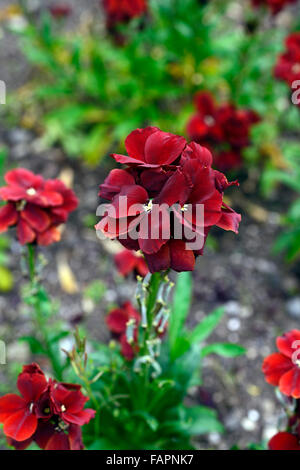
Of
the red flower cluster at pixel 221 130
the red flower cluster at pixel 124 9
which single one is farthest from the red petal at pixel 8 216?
the red flower cluster at pixel 124 9

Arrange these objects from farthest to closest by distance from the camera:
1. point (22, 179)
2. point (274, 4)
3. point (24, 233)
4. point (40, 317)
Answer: point (274, 4)
point (40, 317)
point (22, 179)
point (24, 233)

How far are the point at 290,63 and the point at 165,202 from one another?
181 centimetres

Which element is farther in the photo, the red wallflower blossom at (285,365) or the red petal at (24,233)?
the red petal at (24,233)

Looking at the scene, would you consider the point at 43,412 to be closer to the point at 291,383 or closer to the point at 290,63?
the point at 291,383

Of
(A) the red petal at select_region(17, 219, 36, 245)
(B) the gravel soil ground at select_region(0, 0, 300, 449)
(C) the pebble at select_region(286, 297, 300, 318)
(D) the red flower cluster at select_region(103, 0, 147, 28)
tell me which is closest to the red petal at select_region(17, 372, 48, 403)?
(A) the red petal at select_region(17, 219, 36, 245)

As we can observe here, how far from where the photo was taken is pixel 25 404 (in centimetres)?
135

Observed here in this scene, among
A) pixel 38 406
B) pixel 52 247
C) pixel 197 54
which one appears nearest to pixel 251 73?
pixel 197 54

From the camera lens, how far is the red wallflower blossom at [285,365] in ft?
4.57

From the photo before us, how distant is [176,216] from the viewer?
1.11 meters

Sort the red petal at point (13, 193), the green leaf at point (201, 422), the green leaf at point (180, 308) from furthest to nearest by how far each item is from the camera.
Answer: the green leaf at point (180, 308)
the green leaf at point (201, 422)
the red petal at point (13, 193)

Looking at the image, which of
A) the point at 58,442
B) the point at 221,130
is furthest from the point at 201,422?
the point at 221,130

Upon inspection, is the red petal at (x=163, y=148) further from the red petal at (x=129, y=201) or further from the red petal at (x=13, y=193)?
the red petal at (x=13, y=193)

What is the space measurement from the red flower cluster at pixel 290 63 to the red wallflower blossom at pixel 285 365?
1475 millimetres

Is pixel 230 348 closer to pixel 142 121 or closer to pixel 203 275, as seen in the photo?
pixel 203 275
